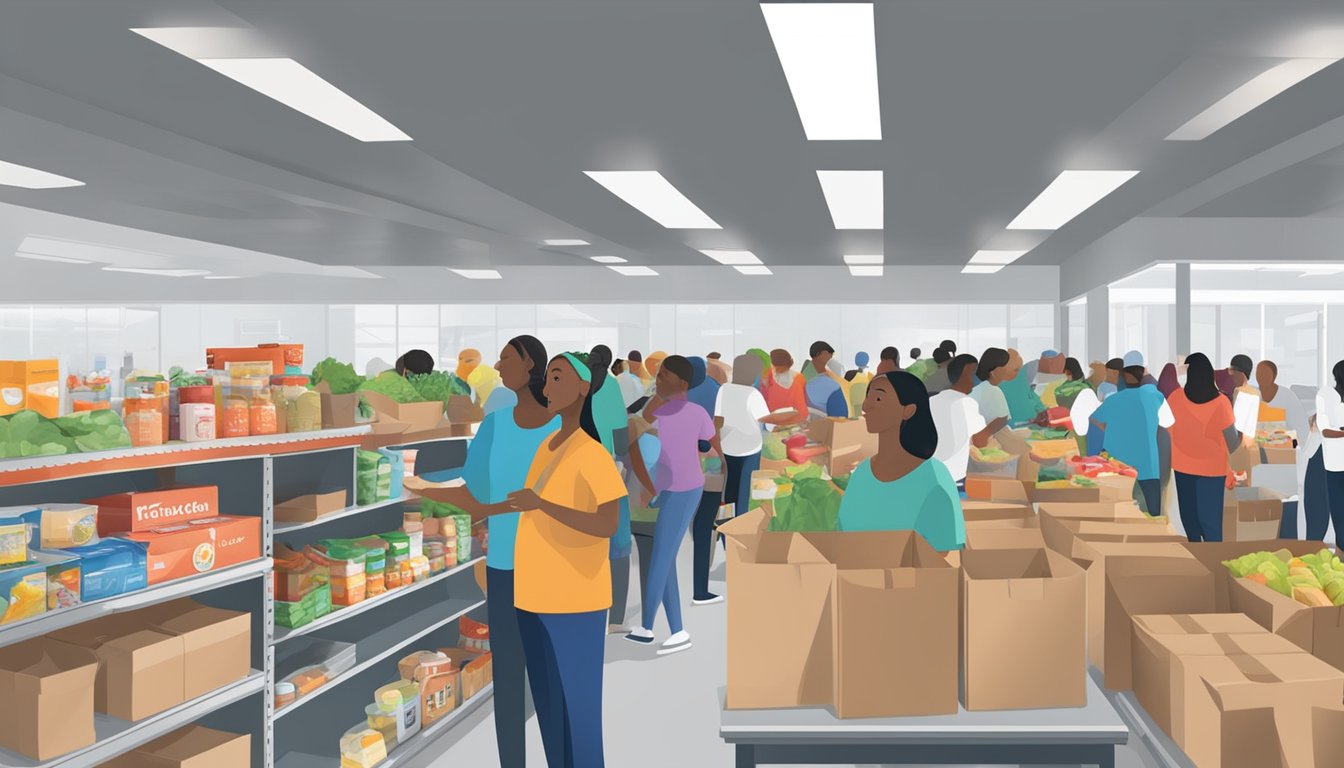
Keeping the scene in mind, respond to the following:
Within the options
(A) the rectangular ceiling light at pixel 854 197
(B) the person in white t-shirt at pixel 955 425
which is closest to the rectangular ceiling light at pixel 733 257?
(A) the rectangular ceiling light at pixel 854 197

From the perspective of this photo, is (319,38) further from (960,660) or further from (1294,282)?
(1294,282)

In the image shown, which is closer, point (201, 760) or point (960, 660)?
point (960, 660)

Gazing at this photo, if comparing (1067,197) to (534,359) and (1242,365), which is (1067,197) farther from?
(534,359)

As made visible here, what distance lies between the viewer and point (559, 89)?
4.96 m

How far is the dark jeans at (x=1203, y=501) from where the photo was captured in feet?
19.7

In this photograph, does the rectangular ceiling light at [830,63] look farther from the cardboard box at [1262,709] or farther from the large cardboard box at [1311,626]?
the cardboard box at [1262,709]

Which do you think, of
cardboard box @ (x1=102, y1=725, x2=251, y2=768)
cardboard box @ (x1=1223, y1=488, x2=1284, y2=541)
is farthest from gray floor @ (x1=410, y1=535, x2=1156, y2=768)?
cardboard box @ (x1=1223, y1=488, x2=1284, y2=541)

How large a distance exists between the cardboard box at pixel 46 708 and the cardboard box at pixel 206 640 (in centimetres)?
32

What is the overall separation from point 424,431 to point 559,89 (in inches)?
82.5

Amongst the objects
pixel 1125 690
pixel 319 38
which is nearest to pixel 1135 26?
pixel 1125 690

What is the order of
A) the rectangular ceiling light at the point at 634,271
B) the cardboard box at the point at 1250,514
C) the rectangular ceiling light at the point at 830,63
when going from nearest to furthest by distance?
the rectangular ceiling light at the point at 830,63 < the cardboard box at the point at 1250,514 < the rectangular ceiling light at the point at 634,271

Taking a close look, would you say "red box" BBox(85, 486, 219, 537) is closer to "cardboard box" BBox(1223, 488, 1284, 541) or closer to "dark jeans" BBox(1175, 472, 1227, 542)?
"dark jeans" BBox(1175, 472, 1227, 542)

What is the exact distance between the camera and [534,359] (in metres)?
3.25

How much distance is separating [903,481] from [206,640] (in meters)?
2.32
